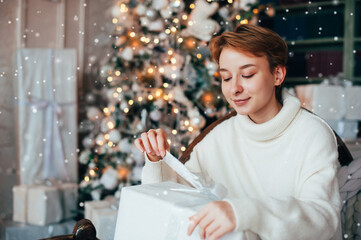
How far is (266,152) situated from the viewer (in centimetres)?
107

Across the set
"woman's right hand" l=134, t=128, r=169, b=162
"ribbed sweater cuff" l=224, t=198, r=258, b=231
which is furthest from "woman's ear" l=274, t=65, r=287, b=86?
"ribbed sweater cuff" l=224, t=198, r=258, b=231

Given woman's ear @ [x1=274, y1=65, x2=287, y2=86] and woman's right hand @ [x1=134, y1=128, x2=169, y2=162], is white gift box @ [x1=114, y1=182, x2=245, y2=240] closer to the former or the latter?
woman's right hand @ [x1=134, y1=128, x2=169, y2=162]

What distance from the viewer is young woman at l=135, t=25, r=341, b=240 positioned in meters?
0.75

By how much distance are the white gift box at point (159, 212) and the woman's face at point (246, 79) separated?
0.92 feet

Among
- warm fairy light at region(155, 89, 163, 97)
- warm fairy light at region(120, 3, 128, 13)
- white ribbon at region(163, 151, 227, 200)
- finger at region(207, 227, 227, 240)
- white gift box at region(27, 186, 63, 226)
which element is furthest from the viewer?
warm fairy light at region(120, 3, 128, 13)

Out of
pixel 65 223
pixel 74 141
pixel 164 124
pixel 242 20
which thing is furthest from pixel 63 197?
pixel 242 20

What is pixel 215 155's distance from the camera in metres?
1.22

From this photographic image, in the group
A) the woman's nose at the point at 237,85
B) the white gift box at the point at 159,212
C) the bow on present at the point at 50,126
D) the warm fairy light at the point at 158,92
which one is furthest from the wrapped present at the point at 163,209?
the bow on present at the point at 50,126

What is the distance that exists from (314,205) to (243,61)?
1.25 feet

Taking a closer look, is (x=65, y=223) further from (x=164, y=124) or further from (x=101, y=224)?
(x=164, y=124)

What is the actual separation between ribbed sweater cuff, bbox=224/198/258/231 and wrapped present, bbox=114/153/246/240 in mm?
23

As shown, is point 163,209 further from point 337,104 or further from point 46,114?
point 46,114

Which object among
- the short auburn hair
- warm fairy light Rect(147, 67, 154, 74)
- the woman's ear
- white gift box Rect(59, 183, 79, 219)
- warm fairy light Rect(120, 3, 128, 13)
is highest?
warm fairy light Rect(120, 3, 128, 13)

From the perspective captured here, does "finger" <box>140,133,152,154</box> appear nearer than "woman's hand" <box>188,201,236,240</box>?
No
